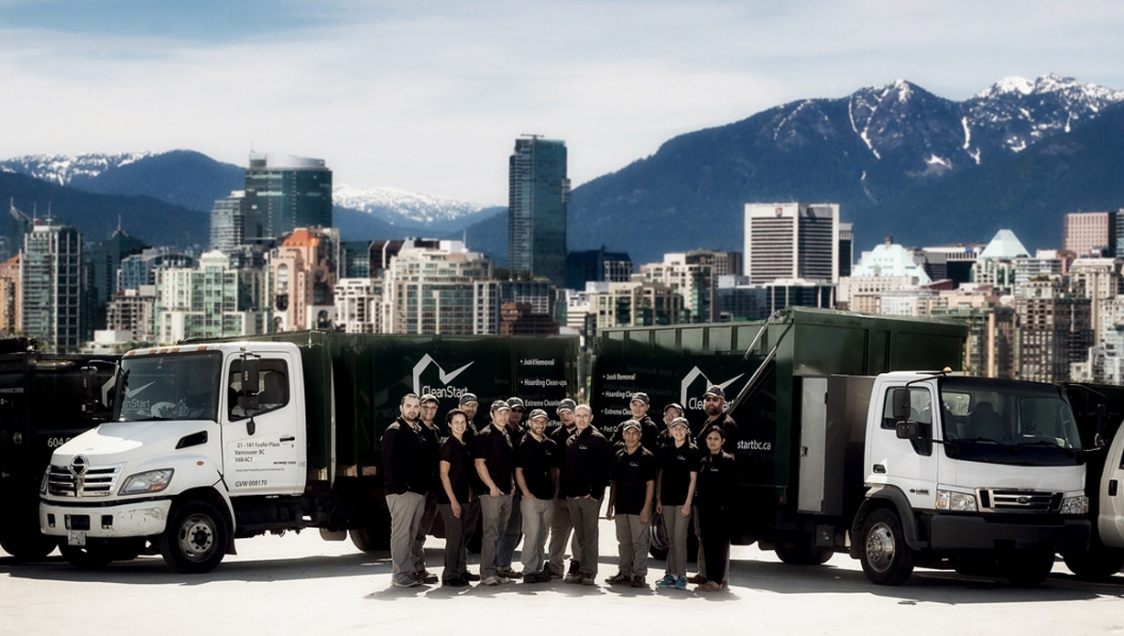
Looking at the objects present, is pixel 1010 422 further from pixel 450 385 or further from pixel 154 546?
pixel 154 546

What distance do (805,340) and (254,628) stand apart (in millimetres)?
7332

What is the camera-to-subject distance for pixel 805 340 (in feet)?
63.8

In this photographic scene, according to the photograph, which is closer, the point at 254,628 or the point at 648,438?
the point at 254,628

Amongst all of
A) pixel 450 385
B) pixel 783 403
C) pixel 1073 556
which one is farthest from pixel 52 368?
pixel 1073 556

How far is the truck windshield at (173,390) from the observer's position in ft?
63.6

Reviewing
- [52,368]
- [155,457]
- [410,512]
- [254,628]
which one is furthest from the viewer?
[52,368]

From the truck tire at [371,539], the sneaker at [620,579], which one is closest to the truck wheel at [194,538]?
the truck tire at [371,539]

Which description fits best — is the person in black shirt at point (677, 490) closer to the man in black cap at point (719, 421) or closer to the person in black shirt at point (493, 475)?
the man in black cap at point (719, 421)

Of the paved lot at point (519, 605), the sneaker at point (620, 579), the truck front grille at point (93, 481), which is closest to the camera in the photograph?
the paved lot at point (519, 605)

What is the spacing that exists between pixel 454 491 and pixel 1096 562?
7.16m

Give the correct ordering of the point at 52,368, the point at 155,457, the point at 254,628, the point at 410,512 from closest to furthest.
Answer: the point at 254,628
the point at 410,512
the point at 155,457
the point at 52,368

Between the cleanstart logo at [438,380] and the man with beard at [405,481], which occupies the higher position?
the cleanstart logo at [438,380]

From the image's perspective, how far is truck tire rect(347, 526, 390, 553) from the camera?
21750 mm

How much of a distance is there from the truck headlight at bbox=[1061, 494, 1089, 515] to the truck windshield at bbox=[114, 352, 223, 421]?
8834 millimetres
